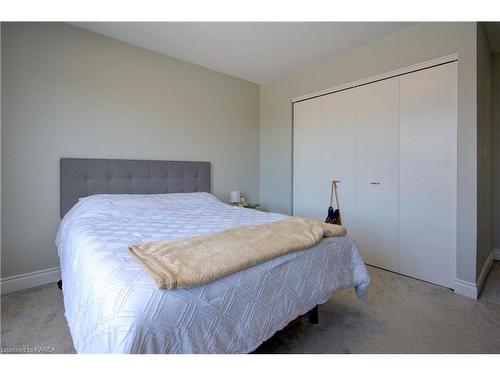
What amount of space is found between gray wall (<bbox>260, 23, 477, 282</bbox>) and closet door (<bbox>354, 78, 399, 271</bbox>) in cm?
29

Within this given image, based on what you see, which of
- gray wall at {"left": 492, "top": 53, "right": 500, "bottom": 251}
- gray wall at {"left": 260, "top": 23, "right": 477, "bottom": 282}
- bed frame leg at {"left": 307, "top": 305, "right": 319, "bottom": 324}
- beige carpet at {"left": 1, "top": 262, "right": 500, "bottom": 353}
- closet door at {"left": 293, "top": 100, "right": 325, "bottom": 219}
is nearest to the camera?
beige carpet at {"left": 1, "top": 262, "right": 500, "bottom": 353}

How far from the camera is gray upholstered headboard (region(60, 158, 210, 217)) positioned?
2.43 meters

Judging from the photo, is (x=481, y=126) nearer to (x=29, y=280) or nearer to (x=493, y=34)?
(x=493, y=34)

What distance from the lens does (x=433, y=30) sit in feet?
7.75

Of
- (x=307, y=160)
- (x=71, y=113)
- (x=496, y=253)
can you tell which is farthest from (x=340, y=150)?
(x=71, y=113)

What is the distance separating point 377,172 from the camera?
2.82 m

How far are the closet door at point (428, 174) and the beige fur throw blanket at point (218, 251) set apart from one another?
1287mm

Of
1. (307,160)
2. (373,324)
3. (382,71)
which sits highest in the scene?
(382,71)

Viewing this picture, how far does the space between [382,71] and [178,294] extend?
291cm

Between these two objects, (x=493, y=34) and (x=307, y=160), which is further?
(x=307, y=160)

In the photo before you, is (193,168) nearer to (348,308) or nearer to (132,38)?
(132,38)

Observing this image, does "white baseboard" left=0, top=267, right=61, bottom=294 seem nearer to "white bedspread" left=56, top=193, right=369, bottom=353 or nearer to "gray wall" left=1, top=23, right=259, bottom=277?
"gray wall" left=1, top=23, right=259, bottom=277

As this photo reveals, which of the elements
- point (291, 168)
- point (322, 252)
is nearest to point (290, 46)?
point (291, 168)

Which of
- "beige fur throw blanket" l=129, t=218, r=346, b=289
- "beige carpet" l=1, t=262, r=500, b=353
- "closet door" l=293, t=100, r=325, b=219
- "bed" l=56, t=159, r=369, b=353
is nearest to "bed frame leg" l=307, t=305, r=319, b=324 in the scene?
"beige carpet" l=1, t=262, r=500, b=353
